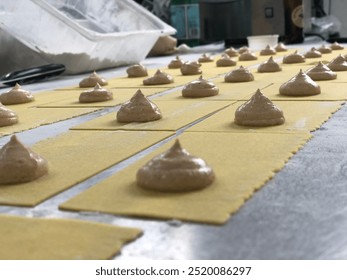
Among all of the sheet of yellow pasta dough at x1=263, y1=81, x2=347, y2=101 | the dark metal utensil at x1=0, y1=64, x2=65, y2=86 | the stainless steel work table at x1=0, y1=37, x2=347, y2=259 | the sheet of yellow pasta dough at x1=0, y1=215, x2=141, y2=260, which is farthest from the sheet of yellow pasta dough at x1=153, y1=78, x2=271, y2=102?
the sheet of yellow pasta dough at x1=0, y1=215, x2=141, y2=260

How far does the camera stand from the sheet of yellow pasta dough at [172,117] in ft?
7.41

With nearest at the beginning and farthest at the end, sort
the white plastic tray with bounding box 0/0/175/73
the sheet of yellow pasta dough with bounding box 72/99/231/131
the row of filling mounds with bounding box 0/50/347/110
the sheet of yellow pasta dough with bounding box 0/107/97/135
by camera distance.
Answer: the sheet of yellow pasta dough with bounding box 72/99/231/131 < the sheet of yellow pasta dough with bounding box 0/107/97/135 < the row of filling mounds with bounding box 0/50/347/110 < the white plastic tray with bounding box 0/0/175/73

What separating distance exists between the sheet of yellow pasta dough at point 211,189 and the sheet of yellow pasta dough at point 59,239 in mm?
109

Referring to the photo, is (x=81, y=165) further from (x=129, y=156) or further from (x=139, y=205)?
(x=139, y=205)

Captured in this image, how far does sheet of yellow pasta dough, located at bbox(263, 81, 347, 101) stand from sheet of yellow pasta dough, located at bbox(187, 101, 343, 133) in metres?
0.11

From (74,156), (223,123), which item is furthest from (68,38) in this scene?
(74,156)

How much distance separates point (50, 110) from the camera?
2926 mm

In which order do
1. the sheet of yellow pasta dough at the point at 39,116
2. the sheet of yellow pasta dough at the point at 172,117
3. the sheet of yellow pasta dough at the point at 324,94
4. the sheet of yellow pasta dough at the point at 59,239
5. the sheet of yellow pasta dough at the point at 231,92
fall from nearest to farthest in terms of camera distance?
the sheet of yellow pasta dough at the point at 59,239
the sheet of yellow pasta dough at the point at 172,117
the sheet of yellow pasta dough at the point at 39,116
the sheet of yellow pasta dough at the point at 324,94
the sheet of yellow pasta dough at the point at 231,92

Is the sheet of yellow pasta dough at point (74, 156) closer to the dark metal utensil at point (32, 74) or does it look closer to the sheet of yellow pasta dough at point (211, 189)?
the sheet of yellow pasta dough at point (211, 189)

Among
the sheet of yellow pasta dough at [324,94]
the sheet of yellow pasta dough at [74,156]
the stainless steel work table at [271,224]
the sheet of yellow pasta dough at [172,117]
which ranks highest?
the stainless steel work table at [271,224]

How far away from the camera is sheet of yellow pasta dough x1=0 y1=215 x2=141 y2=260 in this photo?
3.38 feet

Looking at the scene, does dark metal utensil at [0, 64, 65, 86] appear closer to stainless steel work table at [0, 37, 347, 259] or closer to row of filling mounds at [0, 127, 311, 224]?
row of filling mounds at [0, 127, 311, 224]

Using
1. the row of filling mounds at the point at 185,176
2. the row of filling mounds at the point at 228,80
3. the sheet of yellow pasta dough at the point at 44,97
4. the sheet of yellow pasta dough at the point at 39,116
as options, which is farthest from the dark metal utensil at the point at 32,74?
the row of filling mounds at the point at 185,176

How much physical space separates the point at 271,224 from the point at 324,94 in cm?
186
